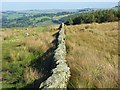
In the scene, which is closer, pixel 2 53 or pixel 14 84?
pixel 14 84

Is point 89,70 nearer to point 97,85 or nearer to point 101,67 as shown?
point 101,67

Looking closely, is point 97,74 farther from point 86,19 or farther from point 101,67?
point 86,19

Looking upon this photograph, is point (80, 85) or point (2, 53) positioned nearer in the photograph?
point (80, 85)

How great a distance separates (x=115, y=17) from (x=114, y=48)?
25.3 m

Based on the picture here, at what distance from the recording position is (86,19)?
39.9 m

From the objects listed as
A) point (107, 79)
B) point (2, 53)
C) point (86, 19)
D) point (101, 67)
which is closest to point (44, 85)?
point (107, 79)

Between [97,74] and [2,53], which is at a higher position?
[97,74]

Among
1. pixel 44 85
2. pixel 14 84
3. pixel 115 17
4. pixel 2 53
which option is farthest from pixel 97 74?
pixel 115 17

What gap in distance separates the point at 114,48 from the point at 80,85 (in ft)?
21.1

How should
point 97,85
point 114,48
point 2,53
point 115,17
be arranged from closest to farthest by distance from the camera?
point 97,85 < point 114,48 < point 2,53 < point 115,17

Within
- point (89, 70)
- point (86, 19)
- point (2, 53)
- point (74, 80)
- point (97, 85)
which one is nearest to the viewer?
point (97, 85)

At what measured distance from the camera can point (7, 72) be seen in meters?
9.92

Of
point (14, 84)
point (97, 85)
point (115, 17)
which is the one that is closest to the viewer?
point (97, 85)

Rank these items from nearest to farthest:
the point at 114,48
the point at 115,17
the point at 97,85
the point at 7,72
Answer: the point at 97,85 < the point at 7,72 < the point at 114,48 < the point at 115,17
